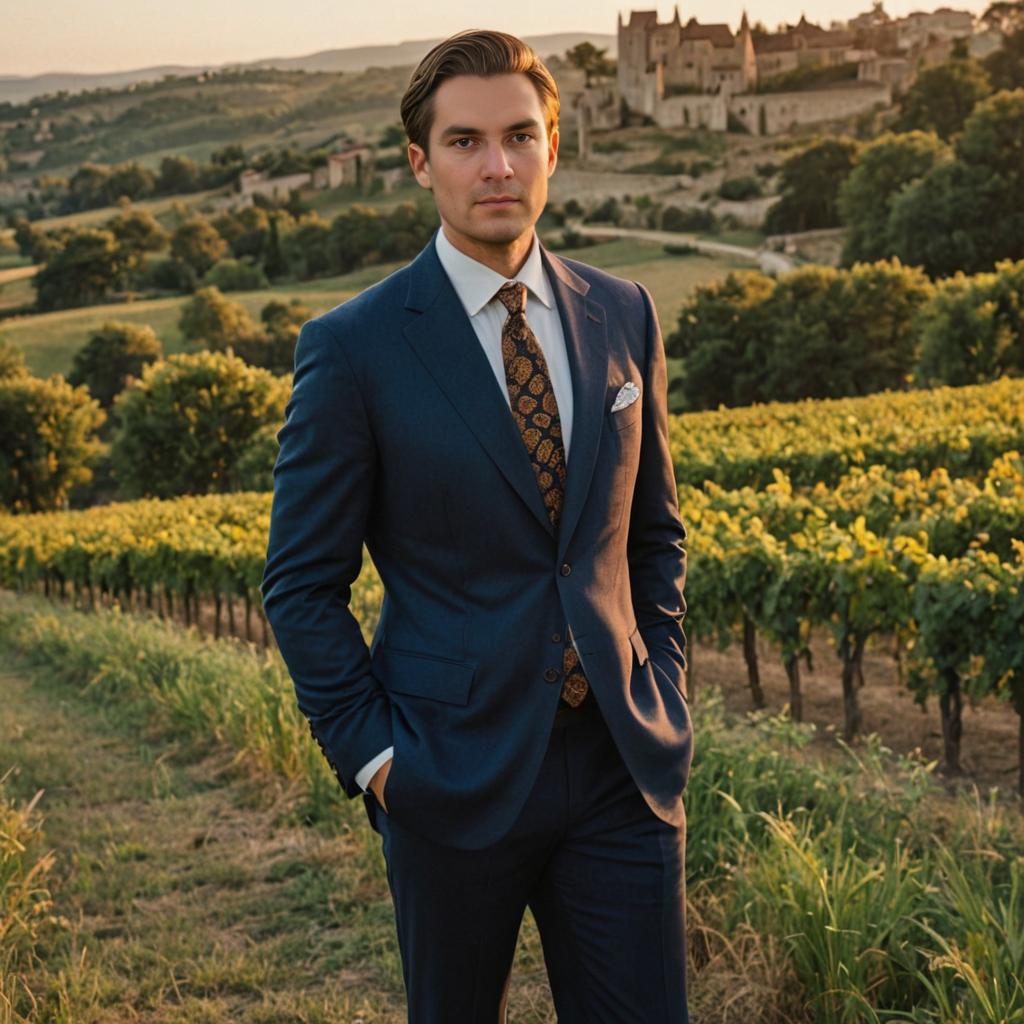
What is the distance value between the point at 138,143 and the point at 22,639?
179m

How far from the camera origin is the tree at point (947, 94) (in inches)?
3091

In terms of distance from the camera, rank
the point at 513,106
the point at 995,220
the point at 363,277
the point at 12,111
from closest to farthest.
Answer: the point at 513,106, the point at 995,220, the point at 363,277, the point at 12,111

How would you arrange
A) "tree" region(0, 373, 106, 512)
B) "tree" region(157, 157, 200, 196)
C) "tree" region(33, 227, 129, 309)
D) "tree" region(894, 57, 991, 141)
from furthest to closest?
"tree" region(157, 157, 200, 196)
"tree" region(33, 227, 129, 309)
"tree" region(894, 57, 991, 141)
"tree" region(0, 373, 106, 512)

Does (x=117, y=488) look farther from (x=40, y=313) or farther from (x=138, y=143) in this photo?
(x=138, y=143)

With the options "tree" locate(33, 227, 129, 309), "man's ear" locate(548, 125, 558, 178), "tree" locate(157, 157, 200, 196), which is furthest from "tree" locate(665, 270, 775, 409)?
"tree" locate(157, 157, 200, 196)

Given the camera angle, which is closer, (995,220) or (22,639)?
(22,639)

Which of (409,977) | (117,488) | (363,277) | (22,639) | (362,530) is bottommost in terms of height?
(117,488)

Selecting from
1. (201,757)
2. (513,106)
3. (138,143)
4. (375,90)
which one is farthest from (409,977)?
(375,90)

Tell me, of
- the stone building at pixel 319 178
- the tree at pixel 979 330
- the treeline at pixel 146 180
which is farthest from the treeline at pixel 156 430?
the treeline at pixel 146 180

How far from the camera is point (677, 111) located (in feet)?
407

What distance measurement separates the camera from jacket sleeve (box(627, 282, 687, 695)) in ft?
9.12

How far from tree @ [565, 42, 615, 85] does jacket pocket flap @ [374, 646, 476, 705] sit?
14545 centimetres

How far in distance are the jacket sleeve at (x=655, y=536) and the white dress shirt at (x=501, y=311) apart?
0.84 feet

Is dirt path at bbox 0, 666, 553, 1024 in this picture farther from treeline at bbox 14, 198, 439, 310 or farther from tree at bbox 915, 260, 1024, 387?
treeline at bbox 14, 198, 439, 310
